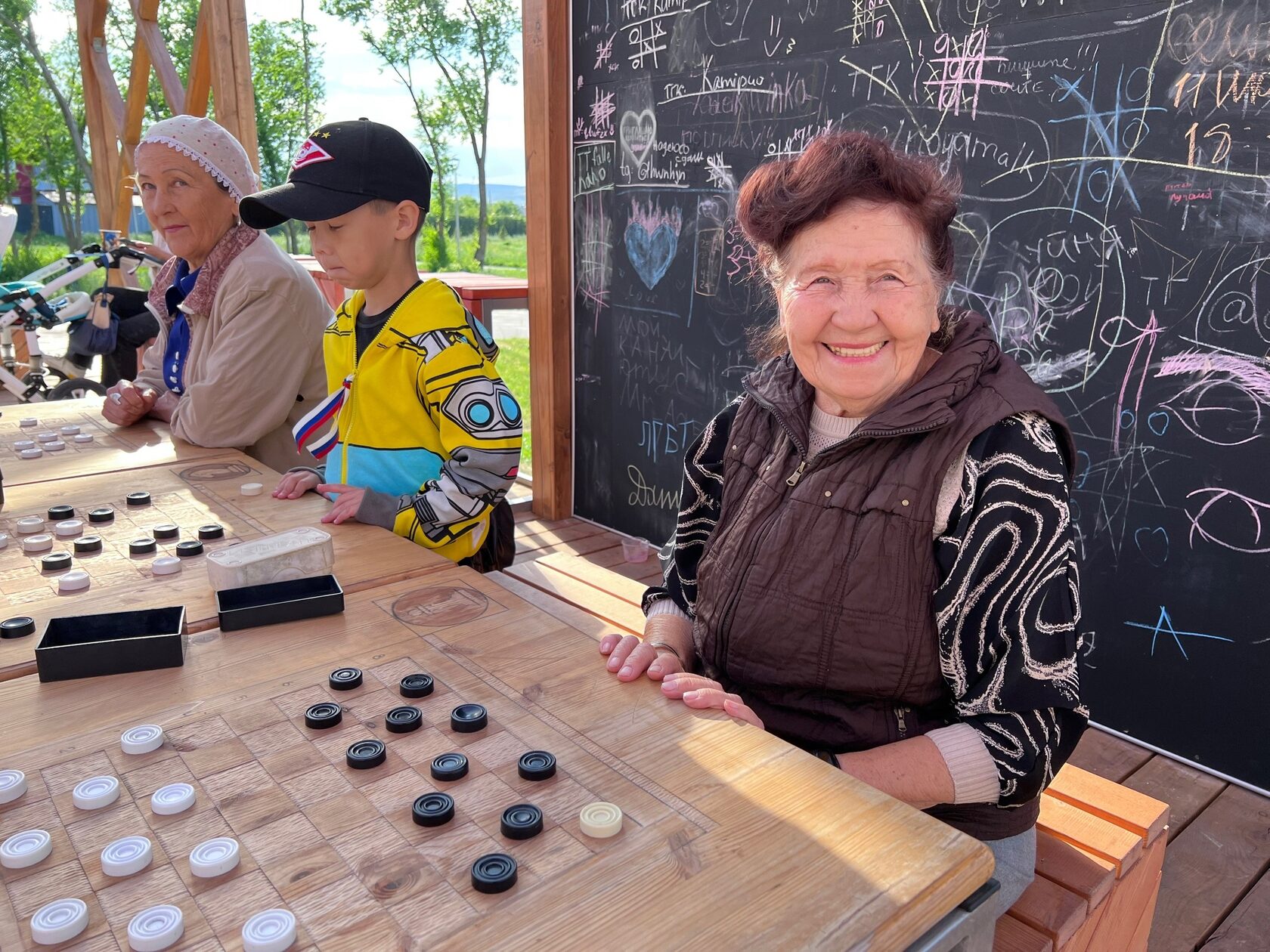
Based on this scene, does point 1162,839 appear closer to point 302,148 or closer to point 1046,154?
point 1046,154

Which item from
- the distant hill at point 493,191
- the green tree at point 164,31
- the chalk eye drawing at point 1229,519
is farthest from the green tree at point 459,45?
the chalk eye drawing at point 1229,519

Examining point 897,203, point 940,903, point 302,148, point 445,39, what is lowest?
point 940,903

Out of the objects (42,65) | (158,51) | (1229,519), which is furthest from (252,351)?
(42,65)

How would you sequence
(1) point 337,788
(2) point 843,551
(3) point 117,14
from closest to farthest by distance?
(1) point 337,788
(2) point 843,551
(3) point 117,14

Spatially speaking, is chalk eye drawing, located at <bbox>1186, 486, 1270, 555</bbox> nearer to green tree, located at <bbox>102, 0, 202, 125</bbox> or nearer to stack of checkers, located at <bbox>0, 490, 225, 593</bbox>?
stack of checkers, located at <bbox>0, 490, 225, 593</bbox>

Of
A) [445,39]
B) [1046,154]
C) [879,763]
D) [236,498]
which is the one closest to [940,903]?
[879,763]

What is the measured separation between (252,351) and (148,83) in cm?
600

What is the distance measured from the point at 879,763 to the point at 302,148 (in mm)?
1835

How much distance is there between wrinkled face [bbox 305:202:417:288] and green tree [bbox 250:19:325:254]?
52.0 ft

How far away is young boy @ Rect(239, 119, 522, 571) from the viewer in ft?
6.88

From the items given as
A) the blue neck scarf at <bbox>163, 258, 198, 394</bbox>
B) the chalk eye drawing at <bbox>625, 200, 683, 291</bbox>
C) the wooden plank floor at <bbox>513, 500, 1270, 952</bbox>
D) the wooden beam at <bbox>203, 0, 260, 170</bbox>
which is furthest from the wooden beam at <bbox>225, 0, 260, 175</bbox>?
the wooden plank floor at <bbox>513, 500, 1270, 952</bbox>

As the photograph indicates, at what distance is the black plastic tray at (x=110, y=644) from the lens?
133 centimetres

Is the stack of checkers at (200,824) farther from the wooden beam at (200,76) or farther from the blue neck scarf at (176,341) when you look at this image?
the wooden beam at (200,76)

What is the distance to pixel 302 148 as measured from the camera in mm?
2166
